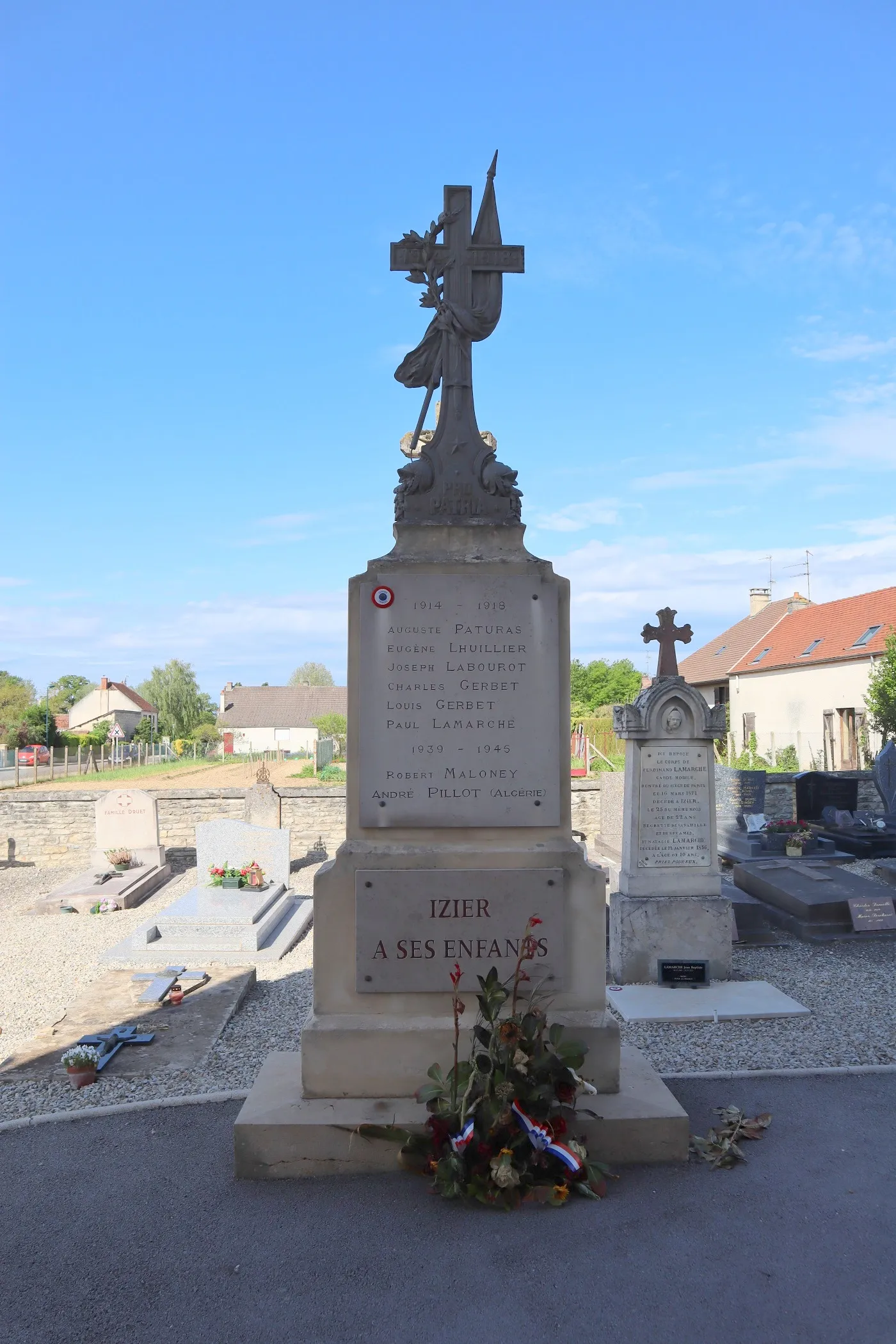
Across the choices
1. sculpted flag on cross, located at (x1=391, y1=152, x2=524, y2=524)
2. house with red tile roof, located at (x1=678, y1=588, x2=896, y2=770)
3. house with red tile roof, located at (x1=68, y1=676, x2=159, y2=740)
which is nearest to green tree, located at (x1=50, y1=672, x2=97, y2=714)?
house with red tile roof, located at (x1=68, y1=676, x2=159, y2=740)

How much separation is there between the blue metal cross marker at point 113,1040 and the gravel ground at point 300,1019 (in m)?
0.28

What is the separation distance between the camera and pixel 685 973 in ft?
23.1

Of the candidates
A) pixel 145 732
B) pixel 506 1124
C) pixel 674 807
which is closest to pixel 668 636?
pixel 674 807

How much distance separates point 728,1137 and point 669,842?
4275 millimetres

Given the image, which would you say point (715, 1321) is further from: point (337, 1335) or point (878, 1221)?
point (337, 1335)

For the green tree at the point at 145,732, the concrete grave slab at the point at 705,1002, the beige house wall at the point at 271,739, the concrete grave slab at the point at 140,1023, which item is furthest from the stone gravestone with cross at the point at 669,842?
the green tree at the point at 145,732

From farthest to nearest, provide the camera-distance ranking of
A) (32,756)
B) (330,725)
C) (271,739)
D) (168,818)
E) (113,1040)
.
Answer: (271,739) → (330,725) → (32,756) → (168,818) → (113,1040)

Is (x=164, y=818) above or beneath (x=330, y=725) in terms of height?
beneath

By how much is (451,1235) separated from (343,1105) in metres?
0.72

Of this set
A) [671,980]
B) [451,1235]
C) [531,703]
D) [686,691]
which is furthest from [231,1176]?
[686,691]

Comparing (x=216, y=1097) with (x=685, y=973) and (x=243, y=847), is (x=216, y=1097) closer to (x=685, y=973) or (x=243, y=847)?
(x=685, y=973)

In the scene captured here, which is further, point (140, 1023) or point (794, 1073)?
point (140, 1023)

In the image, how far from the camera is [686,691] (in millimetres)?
7809

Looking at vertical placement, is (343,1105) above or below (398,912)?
below
